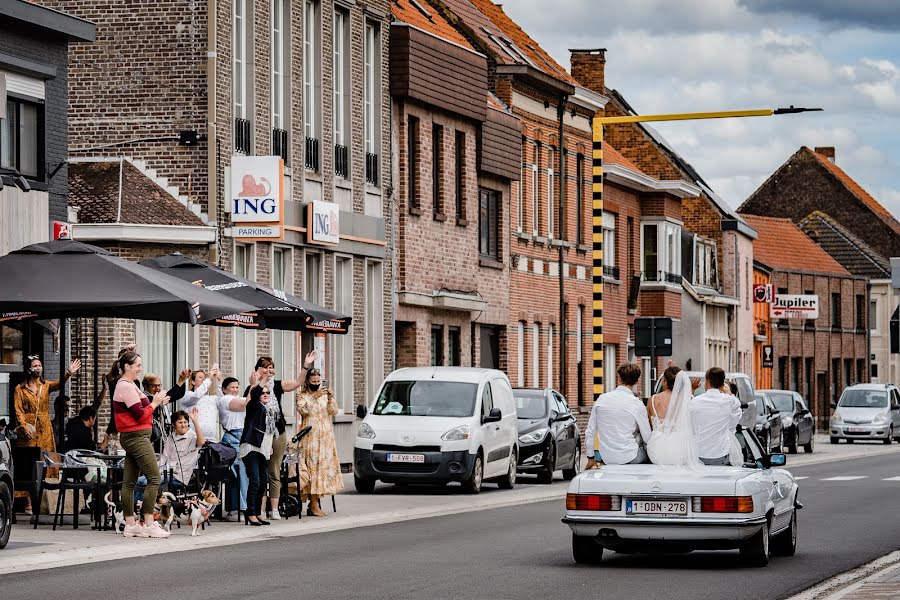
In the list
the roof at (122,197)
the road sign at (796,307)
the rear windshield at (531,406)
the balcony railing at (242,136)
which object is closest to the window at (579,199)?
the rear windshield at (531,406)

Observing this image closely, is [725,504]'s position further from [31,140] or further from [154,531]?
[31,140]

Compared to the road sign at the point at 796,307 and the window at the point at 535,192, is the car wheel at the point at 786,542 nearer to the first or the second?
the window at the point at 535,192

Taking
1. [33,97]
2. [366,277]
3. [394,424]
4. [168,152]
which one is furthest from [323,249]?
[33,97]

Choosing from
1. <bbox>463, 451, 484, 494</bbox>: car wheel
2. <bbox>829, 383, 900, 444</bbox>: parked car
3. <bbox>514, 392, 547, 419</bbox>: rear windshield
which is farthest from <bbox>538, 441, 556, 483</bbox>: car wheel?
<bbox>829, 383, 900, 444</bbox>: parked car

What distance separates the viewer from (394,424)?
2834 centimetres

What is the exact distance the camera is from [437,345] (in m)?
41.4

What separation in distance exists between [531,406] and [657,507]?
17.5 m

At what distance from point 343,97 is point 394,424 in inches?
403

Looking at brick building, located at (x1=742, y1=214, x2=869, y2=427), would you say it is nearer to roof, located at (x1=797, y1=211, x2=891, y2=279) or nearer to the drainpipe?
roof, located at (x1=797, y1=211, x2=891, y2=279)

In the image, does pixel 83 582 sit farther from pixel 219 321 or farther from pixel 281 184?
pixel 281 184

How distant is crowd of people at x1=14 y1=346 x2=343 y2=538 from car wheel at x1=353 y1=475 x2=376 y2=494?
14.9 feet

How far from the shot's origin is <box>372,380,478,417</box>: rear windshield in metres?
28.9

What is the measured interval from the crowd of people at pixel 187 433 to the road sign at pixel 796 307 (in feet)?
181

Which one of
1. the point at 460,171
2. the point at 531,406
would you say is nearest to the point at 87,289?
the point at 531,406
